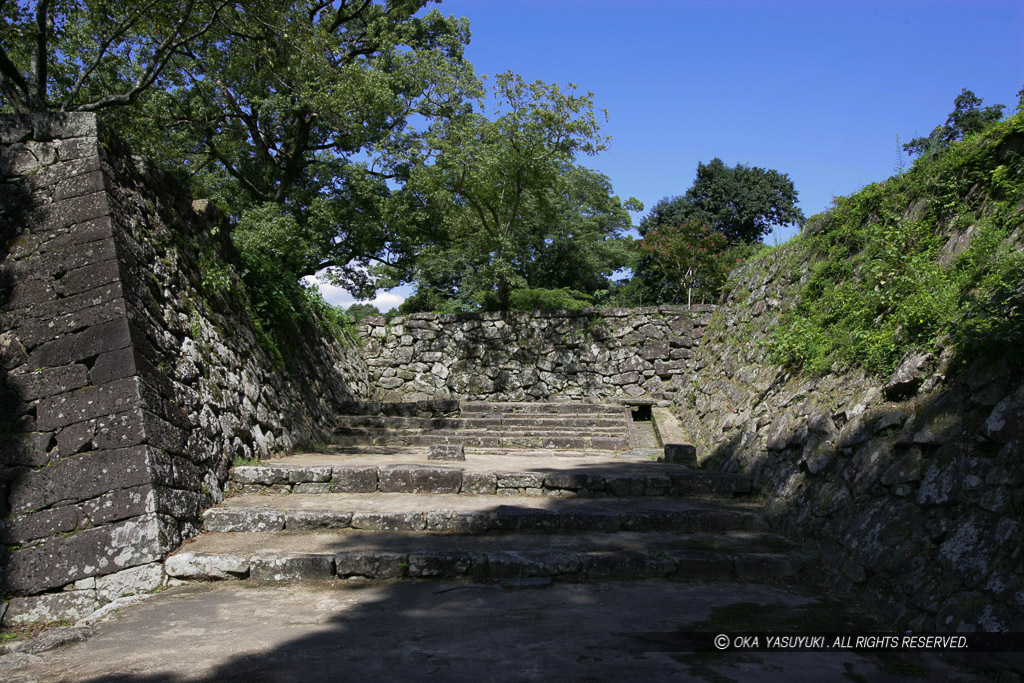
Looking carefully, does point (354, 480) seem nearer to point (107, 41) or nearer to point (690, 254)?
point (107, 41)

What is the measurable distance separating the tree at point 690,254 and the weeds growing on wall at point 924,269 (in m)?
10.5

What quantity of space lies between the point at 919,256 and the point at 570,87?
901 cm

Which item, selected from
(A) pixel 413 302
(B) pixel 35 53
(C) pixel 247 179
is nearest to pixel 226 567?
(B) pixel 35 53

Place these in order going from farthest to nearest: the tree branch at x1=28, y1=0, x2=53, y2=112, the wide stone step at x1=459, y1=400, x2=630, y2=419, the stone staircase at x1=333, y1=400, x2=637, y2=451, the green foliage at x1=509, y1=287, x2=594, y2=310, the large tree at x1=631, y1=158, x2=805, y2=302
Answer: the large tree at x1=631, y1=158, x2=805, y2=302
the green foliage at x1=509, y1=287, x2=594, y2=310
the wide stone step at x1=459, y1=400, x2=630, y2=419
the stone staircase at x1=333, y1=400, x2=637, y2=451
the tree branch at x1=28, y1=0, x2=53, y2=112

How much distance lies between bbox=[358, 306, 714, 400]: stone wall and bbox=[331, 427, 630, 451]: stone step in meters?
3.04

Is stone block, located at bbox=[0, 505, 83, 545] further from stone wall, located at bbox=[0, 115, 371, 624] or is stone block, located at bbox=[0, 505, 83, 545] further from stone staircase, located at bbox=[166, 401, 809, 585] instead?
stone staircase, located at bbox=[166, 401, 809, 585]

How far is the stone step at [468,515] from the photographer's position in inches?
192

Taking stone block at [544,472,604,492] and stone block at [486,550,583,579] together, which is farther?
stone block at [544,472,604,492]

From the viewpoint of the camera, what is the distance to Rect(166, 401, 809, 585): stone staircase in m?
4.20

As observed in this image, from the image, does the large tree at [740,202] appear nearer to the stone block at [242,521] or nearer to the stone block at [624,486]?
the stone block at [624,486]

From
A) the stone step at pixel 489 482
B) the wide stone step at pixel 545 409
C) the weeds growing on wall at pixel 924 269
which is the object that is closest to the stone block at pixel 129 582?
the stone step at pixel 489 482

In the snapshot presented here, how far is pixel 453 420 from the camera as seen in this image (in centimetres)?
1055

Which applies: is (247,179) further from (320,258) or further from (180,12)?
(180,12)

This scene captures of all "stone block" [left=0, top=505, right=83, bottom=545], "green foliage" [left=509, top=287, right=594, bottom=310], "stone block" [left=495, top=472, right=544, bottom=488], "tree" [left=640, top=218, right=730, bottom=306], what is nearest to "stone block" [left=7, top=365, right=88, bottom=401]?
"stone block" [left=0, top=505, right=83, bottom=545]
